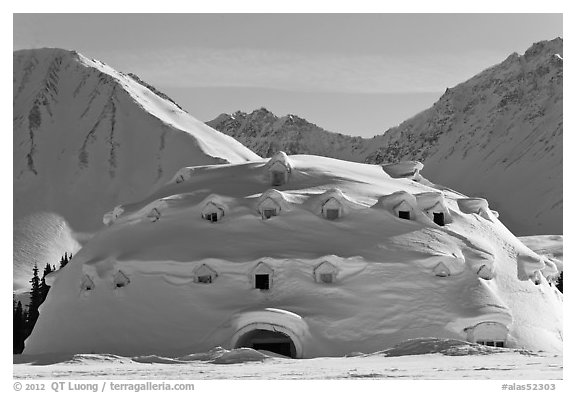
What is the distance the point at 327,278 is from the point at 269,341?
4.87 m

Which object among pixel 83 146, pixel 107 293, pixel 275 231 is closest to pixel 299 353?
pixel 275 231

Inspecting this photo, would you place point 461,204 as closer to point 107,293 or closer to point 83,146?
point 107,293

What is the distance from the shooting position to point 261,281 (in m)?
48.3

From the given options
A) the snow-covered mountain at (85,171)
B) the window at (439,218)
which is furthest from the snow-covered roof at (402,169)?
the snow-covered mountain at (85,171)

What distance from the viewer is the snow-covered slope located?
46.1 m

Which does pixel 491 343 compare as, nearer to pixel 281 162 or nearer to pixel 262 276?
pixel 262 276

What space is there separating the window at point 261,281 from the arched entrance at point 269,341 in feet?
9.42

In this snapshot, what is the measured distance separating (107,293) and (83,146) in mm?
152042

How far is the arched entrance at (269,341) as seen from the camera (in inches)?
1804

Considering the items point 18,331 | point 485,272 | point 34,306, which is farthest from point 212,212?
point 34,306

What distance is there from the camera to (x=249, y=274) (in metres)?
48.3

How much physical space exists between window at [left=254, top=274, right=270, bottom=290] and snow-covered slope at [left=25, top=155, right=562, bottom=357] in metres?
0.11

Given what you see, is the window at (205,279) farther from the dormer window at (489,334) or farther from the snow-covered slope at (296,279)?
the dormer window at (489,334)
